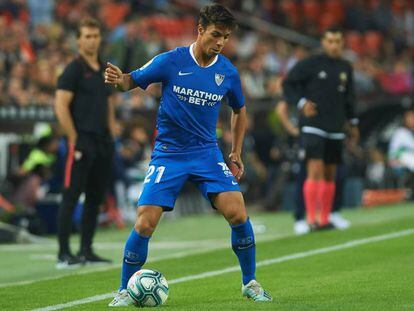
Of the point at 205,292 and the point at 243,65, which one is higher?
the point at 243,65

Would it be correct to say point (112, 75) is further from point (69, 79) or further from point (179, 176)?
point (69, 79)

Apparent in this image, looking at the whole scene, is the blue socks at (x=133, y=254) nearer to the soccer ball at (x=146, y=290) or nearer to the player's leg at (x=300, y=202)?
the soccer ball at (x=146, y=290)

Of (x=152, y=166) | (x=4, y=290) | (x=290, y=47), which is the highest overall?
(x=290, y=47)

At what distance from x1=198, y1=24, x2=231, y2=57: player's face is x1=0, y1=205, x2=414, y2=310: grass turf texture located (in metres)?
1.65

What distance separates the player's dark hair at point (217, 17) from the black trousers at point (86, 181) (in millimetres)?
3673

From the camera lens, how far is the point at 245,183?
1984 cm

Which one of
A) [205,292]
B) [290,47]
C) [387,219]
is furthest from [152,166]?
[290,47]

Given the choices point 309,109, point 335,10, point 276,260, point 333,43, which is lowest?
point 276,260

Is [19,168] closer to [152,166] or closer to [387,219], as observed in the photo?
[387,219]

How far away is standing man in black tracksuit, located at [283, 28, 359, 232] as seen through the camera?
14.2 m

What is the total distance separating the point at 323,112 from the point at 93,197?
355 centimetres

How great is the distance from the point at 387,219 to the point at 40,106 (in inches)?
204

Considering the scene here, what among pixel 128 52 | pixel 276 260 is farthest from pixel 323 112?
pixel 128 52

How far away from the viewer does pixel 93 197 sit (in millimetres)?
11758
